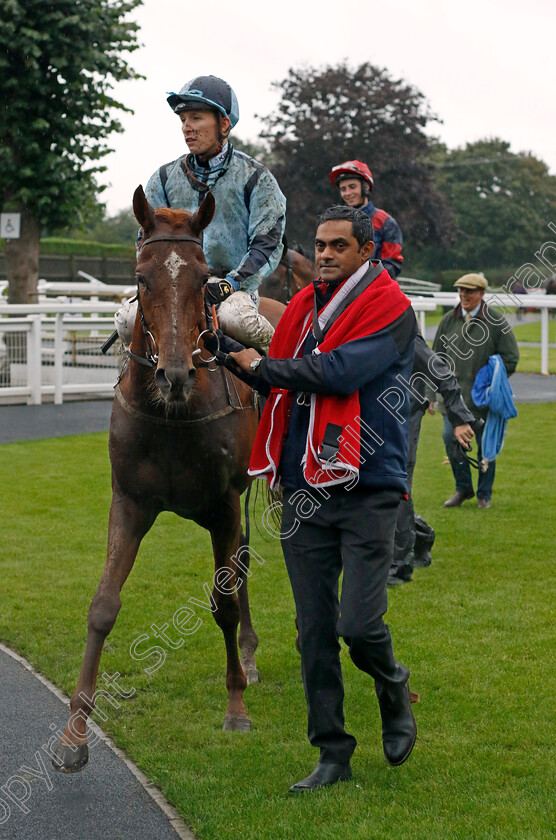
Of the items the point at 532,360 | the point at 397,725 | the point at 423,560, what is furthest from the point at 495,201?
the point at 397,725

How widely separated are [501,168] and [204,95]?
6736 cm

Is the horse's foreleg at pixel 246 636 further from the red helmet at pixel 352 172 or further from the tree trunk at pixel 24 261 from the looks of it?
the tree trunk at pixel 24 261

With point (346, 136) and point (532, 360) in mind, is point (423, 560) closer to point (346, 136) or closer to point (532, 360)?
point (532, 360)

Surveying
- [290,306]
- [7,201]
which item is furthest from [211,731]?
[7,201]

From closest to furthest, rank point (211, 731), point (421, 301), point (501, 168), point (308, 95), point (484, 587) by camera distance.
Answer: point (211, 731), point (484, 587), point (421, 301), point (308, 95), point (501, 168)

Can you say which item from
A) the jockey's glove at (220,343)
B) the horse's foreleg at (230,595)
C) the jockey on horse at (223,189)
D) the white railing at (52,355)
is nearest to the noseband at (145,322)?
the jockey's glove at (220,343)

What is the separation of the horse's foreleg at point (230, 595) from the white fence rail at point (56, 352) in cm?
1003

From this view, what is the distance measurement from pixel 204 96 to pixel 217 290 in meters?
0.97

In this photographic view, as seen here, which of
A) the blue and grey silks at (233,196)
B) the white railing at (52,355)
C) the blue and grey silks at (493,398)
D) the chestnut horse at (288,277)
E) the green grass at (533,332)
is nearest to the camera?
the blue and grey silks at (233,196)

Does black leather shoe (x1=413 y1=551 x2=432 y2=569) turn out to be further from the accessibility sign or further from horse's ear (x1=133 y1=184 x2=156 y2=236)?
the accessibility sign

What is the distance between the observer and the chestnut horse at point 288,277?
9.26 m

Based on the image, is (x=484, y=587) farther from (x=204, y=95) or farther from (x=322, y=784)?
(x=204, y=95)

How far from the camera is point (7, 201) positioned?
1773cm

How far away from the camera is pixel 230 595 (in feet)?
16.0
